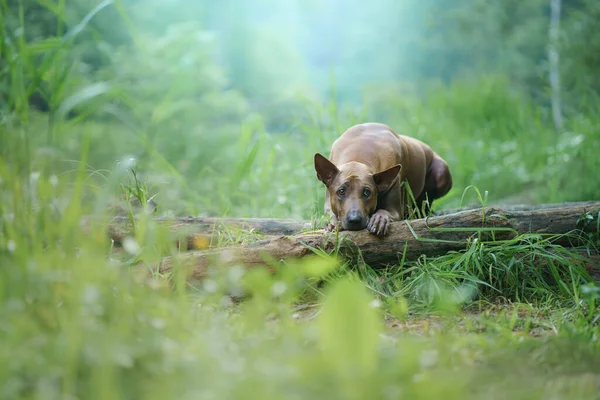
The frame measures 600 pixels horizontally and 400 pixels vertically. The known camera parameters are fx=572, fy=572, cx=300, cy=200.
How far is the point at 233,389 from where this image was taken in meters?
1.54

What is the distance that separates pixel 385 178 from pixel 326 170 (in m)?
0.38

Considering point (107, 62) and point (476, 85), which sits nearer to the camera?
point (107, 62)

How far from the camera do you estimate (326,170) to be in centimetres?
365

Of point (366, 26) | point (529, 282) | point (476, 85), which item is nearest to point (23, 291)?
point (529, 282)

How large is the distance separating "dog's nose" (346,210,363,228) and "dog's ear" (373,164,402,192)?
1.07 ft

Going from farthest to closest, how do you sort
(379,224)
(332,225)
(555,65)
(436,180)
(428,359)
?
(555,65)
(436,180)
(332,225)
(379,224)
(428,359)

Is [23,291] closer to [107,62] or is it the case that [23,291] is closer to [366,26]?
[107,62]

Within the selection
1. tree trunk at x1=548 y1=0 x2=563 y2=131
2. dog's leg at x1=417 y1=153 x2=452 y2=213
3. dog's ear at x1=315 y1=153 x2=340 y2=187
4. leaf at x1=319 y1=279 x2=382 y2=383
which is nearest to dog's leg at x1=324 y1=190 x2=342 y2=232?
dog's ear at x1=315 y1=153 x2=340 y2=187

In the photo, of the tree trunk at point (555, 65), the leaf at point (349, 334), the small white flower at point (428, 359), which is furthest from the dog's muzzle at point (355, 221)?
the tree trunk at point (555, 65)

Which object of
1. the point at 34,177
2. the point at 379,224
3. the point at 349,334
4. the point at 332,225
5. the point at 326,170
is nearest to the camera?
the point at 349,334

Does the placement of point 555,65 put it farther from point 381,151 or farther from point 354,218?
point 354,218

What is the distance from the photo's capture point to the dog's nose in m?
3.39

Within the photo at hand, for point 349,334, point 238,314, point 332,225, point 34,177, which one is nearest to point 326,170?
point 332,225

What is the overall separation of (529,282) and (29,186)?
262 centimetres
